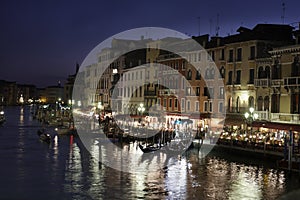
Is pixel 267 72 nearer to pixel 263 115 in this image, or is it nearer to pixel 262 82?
pixel 262 82

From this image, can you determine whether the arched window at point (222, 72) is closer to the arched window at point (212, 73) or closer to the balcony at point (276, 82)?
the arched window at point (212, 73)

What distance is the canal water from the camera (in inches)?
752

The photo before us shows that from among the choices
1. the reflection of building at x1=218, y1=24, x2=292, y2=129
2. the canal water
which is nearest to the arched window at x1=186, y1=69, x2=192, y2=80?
the reflection of building at x1=218, y1=24, x2=292, y2=129

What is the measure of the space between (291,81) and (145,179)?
12.0m

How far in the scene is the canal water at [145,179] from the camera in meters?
19.1

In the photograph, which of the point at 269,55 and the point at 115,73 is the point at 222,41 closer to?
the point at 269,55

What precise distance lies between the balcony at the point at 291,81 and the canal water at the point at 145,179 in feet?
16.9

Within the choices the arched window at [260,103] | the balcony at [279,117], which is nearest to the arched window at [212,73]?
the arched window at [260,103]

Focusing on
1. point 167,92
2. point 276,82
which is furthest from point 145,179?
point 167,92

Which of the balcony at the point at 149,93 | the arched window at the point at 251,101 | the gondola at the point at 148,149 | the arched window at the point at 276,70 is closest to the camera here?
the arched window at the point at 276,70

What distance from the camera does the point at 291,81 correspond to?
2819cm

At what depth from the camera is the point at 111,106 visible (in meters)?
62.7

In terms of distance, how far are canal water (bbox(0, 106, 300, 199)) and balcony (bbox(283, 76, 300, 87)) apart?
5165 millimetres

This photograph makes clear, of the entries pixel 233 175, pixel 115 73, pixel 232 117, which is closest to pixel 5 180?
pixel 233 175
